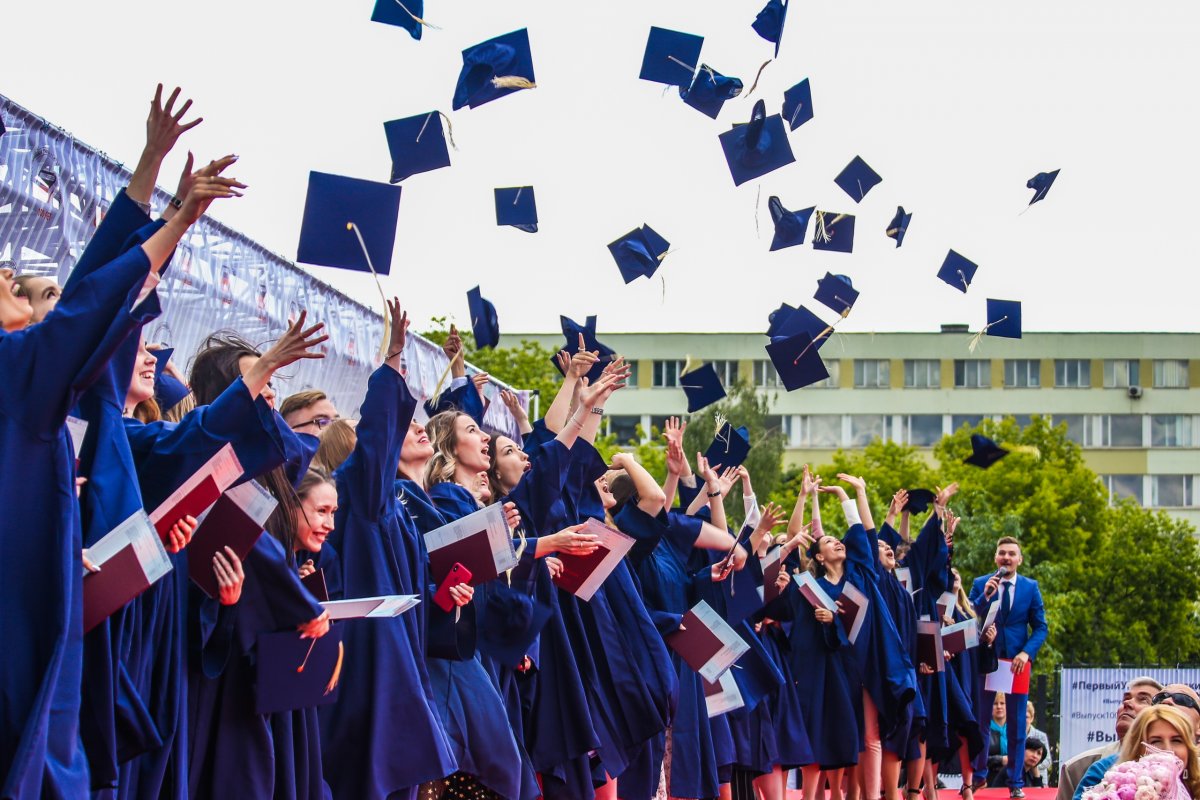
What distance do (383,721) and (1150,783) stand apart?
2408mm

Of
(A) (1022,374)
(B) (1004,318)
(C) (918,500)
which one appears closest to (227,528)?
(B) (1004,318)

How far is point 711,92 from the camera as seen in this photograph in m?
7.95

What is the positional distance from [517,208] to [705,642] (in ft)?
7.63

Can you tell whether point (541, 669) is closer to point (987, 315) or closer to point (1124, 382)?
point (987, 315)

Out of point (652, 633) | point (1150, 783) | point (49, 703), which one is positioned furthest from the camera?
point (652, 633)

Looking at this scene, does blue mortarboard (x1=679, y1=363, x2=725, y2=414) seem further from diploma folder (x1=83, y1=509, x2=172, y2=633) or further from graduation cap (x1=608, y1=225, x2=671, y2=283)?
diploma folder (x1=83, y1=509, x2=172, y2=633)

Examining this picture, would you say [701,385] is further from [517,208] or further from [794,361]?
[517,208]

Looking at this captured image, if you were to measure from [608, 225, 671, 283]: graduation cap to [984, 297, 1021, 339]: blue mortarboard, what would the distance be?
8.38ft

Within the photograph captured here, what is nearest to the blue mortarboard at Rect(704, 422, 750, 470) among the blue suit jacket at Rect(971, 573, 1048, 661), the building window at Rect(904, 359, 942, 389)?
the blue suit jacket at Rect(971, 573, 1048, 661)

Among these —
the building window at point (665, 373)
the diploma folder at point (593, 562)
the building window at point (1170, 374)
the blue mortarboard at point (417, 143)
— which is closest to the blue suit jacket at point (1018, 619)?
the diploma folder at point (593, 562)

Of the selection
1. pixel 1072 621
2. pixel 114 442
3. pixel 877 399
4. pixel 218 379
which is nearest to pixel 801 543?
pixel 218 379

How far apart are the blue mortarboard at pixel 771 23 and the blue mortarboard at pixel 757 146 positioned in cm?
81

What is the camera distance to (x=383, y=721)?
205 inches

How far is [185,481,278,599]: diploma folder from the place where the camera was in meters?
4.25
